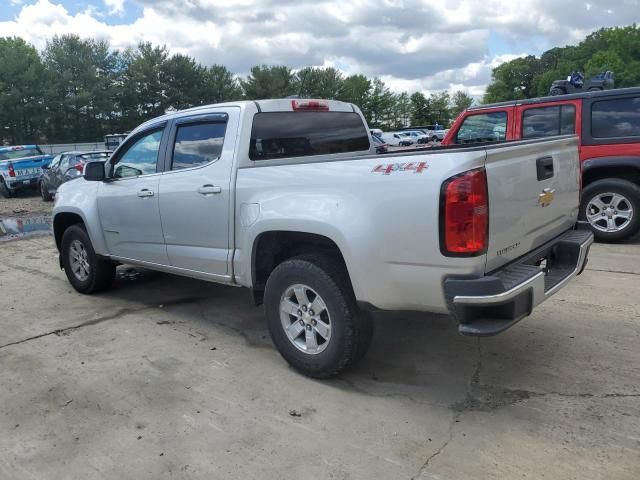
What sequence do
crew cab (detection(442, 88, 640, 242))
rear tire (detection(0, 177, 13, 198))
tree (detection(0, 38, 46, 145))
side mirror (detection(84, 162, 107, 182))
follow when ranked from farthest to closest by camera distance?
tree (detection(0, 38, 46, 145)) → rear tire (detection(0, 177, 13, 198)) → crew cab (detection(442, 88, 640, 242)) → side mirror (detection(84, 162, 107, 182))

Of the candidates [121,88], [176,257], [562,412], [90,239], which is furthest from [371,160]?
[121,88]

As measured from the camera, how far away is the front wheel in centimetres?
686

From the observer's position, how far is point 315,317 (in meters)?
3.58

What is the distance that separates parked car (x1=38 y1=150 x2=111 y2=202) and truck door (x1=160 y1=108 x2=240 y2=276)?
1051 centimetres

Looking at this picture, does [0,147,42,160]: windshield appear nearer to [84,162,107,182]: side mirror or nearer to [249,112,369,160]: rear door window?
[84,162,107,182]: side mirror

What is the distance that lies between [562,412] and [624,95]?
519 cm

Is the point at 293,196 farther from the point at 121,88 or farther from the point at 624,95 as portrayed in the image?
the point at 121,88

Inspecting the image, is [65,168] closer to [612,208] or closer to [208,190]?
[208,190]

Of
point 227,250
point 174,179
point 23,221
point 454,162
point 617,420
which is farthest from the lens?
point 23,221

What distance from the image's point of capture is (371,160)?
315 cm

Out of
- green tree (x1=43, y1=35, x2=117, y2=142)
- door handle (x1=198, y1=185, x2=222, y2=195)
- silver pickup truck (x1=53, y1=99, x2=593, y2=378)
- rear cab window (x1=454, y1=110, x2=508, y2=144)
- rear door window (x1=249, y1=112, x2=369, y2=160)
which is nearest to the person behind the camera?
silver pickup truck (x1=53, y1=99, x2=593, y2=378)


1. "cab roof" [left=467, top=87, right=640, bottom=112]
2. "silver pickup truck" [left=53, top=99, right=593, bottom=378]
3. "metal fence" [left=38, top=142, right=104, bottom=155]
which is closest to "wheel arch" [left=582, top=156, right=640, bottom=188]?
"cab roof" [left=467, top=87, right=640, bottom=112]

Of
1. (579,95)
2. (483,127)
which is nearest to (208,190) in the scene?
(483,127)

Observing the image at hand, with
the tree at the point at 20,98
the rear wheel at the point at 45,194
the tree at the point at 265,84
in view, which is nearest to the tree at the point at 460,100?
the tree at the point at 265,84
